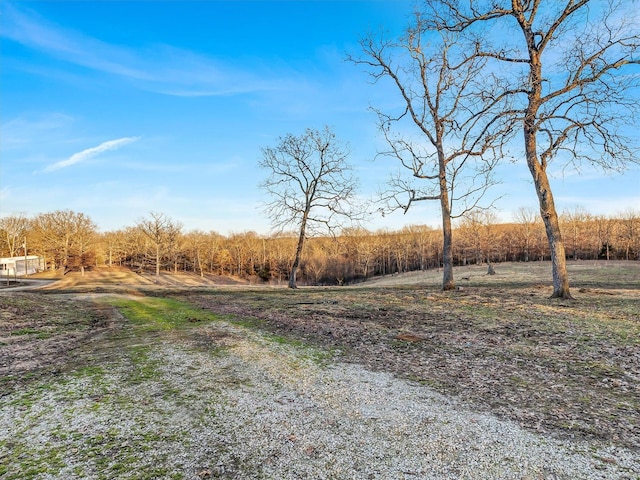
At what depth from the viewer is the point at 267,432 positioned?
3.70 meters

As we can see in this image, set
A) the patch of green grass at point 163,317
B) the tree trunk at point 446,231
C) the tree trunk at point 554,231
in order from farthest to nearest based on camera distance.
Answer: the tree trunk at point 446,231, the tree trunk at point 554,231, the patch of green grass at point 163,317

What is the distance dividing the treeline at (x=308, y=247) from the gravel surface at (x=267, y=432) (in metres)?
45.9

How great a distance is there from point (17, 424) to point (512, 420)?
219 inches

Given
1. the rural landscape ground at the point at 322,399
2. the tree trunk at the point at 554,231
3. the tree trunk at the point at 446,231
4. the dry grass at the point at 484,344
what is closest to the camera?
the rural landscape ground at the point at 322,399

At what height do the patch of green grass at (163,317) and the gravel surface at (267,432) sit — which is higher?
the gravel surface at (267,432)

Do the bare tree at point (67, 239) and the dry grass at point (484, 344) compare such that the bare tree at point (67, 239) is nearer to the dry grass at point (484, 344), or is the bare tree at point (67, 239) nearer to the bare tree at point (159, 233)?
the bare tree at point (159, 233)

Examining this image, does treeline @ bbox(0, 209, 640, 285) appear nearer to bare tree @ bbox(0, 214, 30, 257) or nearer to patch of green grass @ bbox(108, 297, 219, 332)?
bare tree @ bbox(0, 214, 30, 257)

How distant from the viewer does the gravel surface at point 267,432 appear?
3.04 metres

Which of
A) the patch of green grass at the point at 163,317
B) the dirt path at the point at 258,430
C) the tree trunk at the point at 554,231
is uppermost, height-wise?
the tree trunk at the point at 554,231

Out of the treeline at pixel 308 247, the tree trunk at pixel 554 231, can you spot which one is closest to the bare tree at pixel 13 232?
the treeline at pixel 308 247

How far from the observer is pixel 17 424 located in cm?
391

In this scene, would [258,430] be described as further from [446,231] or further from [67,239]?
[67,239]

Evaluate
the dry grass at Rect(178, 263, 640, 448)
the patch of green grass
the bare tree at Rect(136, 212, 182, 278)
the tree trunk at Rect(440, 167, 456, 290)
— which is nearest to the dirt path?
the dry grass at Rect(178, 263, 640, 448)

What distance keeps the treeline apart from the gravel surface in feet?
150
